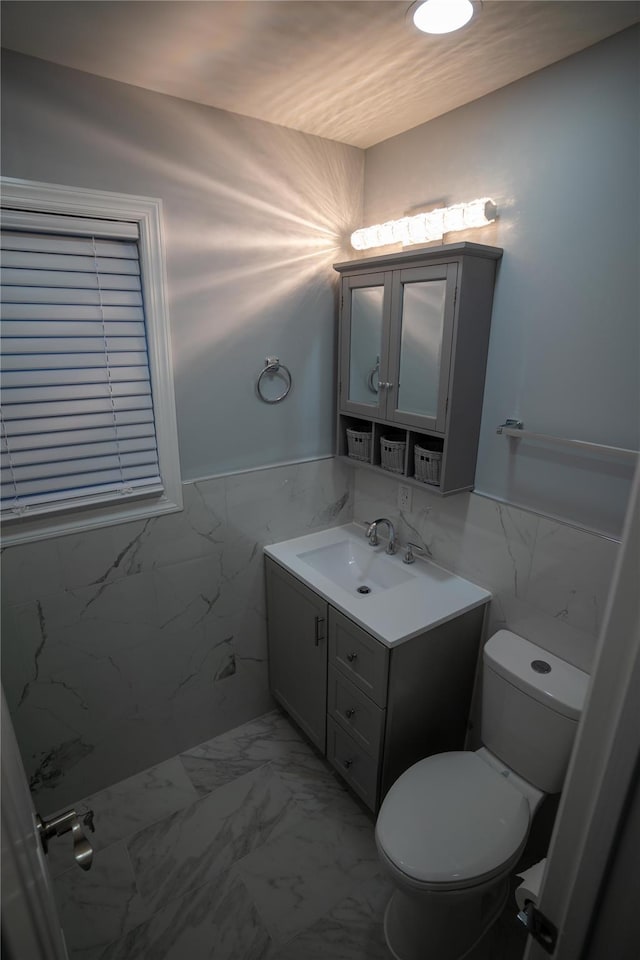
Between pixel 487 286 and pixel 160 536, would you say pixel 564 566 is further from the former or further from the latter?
pixel 160 536

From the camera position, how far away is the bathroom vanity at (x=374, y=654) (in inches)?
65.3

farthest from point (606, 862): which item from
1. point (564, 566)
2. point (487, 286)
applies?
point (487, 286)

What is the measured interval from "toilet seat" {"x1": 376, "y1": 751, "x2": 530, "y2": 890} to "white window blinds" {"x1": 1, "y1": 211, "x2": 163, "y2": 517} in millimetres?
1334

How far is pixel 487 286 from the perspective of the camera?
5.32 ft

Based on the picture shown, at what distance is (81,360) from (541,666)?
5.83 feet

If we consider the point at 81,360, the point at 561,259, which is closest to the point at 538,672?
the point at 561,259

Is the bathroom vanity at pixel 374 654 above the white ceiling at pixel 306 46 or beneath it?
beneath

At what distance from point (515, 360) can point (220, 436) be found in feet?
3.64

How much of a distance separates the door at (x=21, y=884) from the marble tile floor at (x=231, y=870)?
1059mm

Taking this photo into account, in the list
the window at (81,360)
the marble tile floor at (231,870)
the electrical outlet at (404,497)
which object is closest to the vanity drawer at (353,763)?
the marble tile floor at (231,870)

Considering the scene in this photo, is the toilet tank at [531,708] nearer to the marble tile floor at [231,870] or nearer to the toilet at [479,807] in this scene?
the toilet at [479,807]

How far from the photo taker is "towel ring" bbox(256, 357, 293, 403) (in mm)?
1987

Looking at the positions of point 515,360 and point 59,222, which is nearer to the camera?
point 59,222

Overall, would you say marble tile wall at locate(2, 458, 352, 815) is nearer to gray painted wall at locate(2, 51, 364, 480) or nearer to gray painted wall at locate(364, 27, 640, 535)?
gray painted wall at locate(2, 51, 364, 480)
